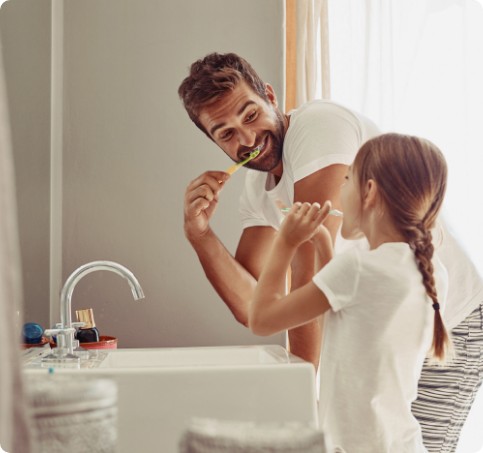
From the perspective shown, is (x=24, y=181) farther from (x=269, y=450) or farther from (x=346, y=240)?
(x=269, y=450)

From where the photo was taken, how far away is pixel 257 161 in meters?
1.45

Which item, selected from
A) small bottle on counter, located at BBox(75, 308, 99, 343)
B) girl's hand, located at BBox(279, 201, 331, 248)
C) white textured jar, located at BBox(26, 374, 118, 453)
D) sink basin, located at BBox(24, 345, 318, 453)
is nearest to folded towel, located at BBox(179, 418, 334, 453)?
white textured jar, located at BBox(26, 374, 118, 453)

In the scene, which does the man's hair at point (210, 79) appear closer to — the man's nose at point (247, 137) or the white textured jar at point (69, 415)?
Answer: the man's nose at point (247, 137)

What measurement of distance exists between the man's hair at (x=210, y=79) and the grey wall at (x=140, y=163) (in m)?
0.02

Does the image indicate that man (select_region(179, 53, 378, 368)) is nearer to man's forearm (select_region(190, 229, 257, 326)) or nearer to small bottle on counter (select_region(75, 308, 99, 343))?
man's forearm (select_region(190, 229, 257, 326))

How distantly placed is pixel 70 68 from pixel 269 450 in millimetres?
1248

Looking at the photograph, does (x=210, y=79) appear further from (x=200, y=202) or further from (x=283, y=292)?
(x=283, y=292)

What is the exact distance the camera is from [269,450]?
42cm

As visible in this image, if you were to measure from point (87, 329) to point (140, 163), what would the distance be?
0.40 meters

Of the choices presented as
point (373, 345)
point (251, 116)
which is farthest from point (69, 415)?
point (251, 116)

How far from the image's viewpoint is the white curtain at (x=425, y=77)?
1611mm

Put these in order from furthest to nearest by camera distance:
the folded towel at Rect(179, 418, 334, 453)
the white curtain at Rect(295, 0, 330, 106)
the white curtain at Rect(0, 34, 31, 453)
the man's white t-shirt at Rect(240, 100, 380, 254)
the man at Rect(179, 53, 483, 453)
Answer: the white curtain at Rect(295, 0, 330, 106), the man's white t-shirt at Rect(240, 100, 380, 254), the man at Rect(179, 53, 483, 453), the folded towel at Rect(179, 418, 334, 453), the white curtain at Rect(0, 34, 31, 453)

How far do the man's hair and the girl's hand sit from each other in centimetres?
43

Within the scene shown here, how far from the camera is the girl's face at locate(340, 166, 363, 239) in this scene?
1.16 m
